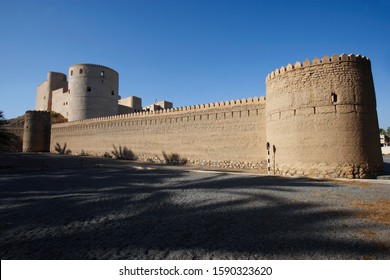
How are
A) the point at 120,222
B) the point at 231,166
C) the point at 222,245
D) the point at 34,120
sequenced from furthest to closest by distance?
the point at 34,120
the point at 231,166
the point at 120,222
the point at 222,245

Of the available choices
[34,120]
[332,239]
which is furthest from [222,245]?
[34,120]

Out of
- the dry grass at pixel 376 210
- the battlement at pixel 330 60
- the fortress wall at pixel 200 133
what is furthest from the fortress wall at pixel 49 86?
the dry grass at pixel 376 210

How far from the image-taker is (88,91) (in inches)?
1288

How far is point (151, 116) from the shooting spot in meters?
18.8

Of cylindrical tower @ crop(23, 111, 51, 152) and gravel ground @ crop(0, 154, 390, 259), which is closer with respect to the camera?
gravel ground @ crop(0, 154, 390, 259)

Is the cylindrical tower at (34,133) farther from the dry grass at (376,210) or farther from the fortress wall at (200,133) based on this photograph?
the dry grass at (376,210)

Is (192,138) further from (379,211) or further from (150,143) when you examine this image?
(379,211)

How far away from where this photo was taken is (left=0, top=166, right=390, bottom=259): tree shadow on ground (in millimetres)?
2557

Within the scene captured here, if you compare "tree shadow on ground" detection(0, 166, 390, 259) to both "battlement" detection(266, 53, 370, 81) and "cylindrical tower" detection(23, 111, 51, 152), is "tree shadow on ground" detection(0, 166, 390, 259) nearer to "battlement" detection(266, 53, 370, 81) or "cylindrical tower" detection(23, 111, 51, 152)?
"battlement" detection(266, 53, 370, 81)

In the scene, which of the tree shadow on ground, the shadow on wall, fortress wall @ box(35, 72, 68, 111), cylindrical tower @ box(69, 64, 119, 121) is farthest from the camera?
fortress wall @ box(35, 72, 68, 111)

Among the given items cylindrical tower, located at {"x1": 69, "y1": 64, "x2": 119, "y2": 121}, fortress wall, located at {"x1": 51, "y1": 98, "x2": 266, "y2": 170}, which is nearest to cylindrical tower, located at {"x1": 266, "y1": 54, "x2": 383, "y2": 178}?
fortress wall, located at {"x1": 51, "y1": 98, "x2": 266, "y2": 170}

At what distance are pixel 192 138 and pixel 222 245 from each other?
13455 mm

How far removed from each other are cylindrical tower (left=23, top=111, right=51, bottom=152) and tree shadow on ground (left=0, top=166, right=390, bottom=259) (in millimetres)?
29375

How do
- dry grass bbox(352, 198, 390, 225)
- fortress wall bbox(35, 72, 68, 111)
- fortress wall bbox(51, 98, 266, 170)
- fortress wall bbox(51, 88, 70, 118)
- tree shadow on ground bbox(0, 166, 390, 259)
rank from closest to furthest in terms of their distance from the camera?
tree shadow on ground bbox(0, 166, 390, 259) → dry grass bbox(352, 198, 390, 225) → fortress wall bbox(51, 98, 266, 170) → fortress wall bbox(51, 88, 70, 118) → fortress wall bbox(35, 72, 68, 111)
